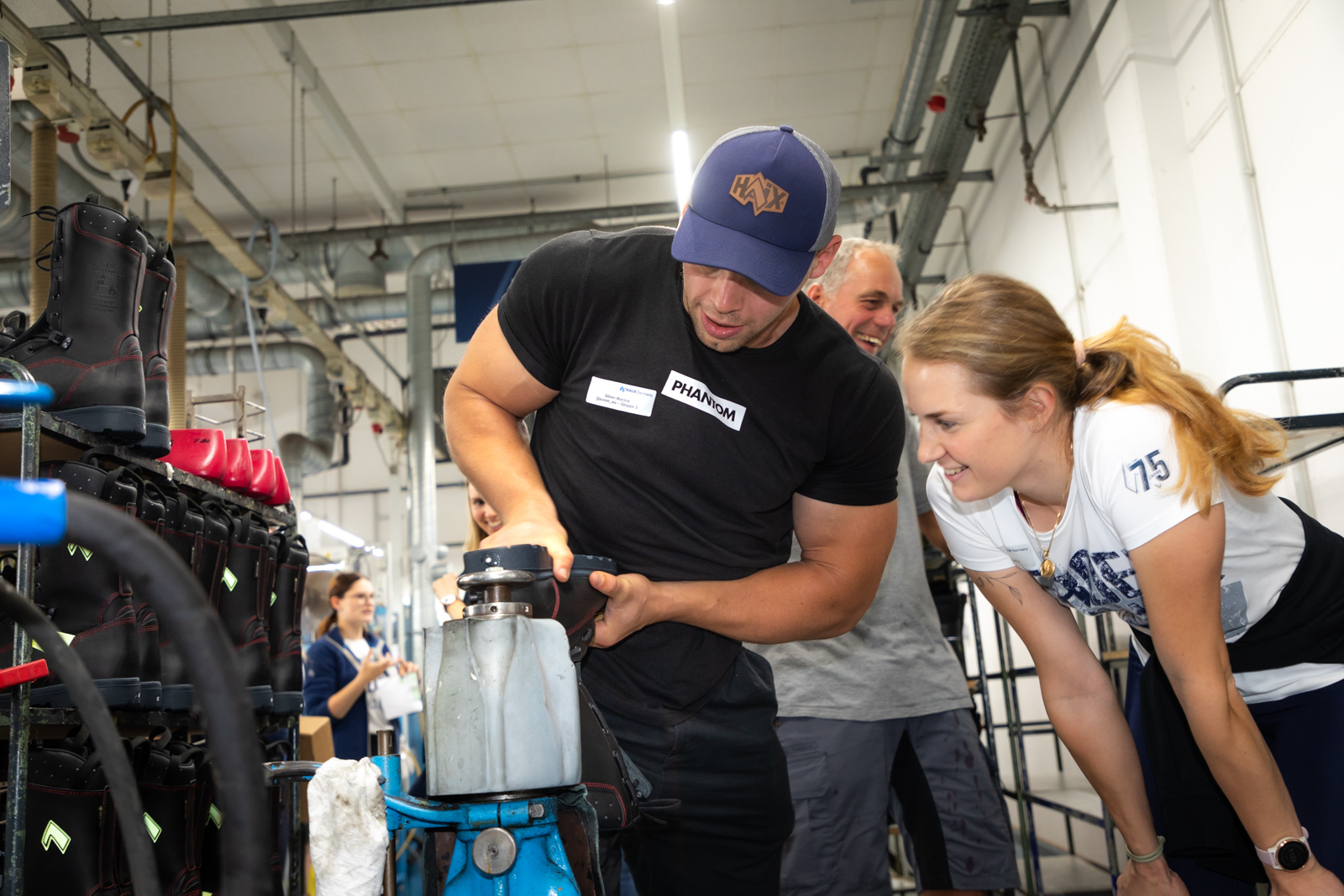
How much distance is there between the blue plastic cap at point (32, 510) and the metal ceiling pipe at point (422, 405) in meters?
7.53

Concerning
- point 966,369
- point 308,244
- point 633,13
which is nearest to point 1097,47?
point 633,13

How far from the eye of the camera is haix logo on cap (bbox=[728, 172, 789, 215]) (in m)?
1.36

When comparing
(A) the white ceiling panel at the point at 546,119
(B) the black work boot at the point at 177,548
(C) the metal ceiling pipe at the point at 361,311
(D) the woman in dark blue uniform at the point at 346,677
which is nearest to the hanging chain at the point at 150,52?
(A) the white ceiling panel at the point at 546,119

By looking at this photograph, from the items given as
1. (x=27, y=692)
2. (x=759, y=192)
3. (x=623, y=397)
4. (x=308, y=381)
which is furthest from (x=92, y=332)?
(x=308, y=381)

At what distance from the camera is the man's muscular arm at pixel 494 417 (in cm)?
145

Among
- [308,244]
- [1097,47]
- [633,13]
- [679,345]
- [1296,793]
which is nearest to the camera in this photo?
[679,345]

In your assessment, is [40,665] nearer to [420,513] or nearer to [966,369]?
[966,369]

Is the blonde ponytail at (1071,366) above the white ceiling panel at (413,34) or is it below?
below

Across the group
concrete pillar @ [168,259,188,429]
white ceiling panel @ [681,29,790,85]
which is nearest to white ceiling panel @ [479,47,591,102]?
white ceiling panel @ [681,29,790,85]

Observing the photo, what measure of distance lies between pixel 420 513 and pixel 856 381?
6784 mm

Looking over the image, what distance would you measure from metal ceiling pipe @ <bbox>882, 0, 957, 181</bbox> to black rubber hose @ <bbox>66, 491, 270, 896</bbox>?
5.18m

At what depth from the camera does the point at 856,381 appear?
5.06 ft

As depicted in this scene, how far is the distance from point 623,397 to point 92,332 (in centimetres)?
156

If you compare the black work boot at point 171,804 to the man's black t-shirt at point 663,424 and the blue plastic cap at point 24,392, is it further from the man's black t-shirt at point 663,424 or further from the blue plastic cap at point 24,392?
the blue plastic cap at point 24,392
